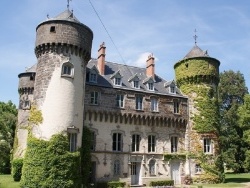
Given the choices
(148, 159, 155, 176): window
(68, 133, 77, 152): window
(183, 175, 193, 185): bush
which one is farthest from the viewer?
(183, 175, 193, 185): bush

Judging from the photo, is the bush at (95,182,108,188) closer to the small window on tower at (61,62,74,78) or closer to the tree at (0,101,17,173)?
the small window on tower at (61,62,74,78)

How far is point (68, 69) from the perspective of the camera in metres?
28.5

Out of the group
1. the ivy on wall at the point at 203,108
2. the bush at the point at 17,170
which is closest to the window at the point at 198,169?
the ivy on wall at the point at 203,108

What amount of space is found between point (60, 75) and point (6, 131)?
58.2ft

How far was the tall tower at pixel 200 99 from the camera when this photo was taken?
37.8 meters

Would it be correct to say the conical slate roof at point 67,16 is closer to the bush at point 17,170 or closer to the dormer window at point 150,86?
the dormer window at point 150,86

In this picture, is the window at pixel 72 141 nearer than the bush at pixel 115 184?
Yes

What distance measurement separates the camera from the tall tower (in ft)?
124

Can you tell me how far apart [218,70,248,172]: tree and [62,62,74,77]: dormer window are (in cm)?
3316

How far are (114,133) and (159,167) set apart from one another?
7085 mm

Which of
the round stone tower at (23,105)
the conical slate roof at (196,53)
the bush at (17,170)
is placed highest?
the conical slate roof at (196,53)

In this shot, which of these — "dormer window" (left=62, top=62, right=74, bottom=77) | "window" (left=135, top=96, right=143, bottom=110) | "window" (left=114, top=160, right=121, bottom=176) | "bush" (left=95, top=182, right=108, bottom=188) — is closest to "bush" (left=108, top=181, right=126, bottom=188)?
"bush" (left=95, top=182, right=108, bottom=188)

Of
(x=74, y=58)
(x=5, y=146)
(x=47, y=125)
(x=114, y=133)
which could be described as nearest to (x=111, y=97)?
(x=114, y=133)

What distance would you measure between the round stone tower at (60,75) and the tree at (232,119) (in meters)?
32.4
